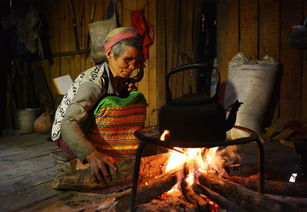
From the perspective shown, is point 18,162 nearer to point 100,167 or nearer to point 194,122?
point 100,167

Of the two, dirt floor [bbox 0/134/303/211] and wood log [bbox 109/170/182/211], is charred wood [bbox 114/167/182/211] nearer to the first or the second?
wood log [bbox 109/170/182/211]

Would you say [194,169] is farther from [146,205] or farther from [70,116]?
[70,116]

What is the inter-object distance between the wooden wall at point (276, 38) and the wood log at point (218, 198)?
3120mm

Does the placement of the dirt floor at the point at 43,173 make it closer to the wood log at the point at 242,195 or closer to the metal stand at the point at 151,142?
the metal stand at the point at 151,142

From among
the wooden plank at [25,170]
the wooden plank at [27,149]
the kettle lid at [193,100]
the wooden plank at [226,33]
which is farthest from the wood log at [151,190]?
the wooden plank at [226,33]

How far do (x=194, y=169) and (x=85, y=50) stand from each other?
15.1 feet

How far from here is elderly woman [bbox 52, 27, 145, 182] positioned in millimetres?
2227

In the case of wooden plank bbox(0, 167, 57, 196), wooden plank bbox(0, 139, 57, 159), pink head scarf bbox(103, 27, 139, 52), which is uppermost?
pink head scarf bbox(103, 27, 139, 52)

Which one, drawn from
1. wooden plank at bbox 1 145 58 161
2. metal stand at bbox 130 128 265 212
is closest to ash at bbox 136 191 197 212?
metal stand at bbox 130 128 265 212

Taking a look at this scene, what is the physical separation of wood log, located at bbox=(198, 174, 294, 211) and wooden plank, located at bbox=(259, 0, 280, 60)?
3.21 metres

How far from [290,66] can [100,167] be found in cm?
377

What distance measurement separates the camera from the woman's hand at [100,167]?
6.83 ft

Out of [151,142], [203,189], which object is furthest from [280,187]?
[151,142]

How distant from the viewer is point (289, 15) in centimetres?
461
